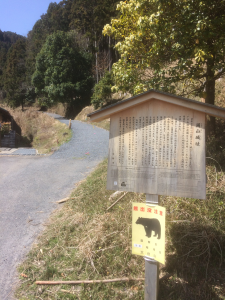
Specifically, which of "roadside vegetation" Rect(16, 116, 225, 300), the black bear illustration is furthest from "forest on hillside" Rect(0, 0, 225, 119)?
the black bear illustration

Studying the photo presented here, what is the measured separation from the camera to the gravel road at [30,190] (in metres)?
4.16

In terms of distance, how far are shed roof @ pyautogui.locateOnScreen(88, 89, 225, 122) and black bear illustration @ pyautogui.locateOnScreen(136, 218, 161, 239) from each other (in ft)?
4.41

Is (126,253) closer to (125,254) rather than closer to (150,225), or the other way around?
(125,254)

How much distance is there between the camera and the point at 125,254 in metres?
3.71

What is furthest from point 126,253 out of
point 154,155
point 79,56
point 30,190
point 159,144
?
point 79,56

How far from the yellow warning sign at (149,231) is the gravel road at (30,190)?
1978 millimetres

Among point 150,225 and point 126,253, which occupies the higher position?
point 150,225

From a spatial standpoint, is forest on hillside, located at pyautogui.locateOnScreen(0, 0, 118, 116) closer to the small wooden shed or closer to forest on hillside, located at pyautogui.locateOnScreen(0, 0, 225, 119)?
forest on hillside, located at pyautogui.locateOnScreen(0, 0, 225, 119)

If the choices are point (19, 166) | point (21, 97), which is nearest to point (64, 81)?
point (21, 97)

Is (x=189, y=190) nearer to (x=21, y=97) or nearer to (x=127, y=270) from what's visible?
(x=127, y=270)

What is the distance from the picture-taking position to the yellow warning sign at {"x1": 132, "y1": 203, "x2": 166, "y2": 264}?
8.91 ft

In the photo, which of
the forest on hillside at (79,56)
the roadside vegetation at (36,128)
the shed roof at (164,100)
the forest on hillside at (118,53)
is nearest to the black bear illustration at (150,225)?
the shed roof at (164,100)

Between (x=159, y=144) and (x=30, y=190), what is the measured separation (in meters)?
5.45

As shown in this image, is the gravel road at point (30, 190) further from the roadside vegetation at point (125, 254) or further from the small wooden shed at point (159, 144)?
the small wooden shed at point (159, 144)
